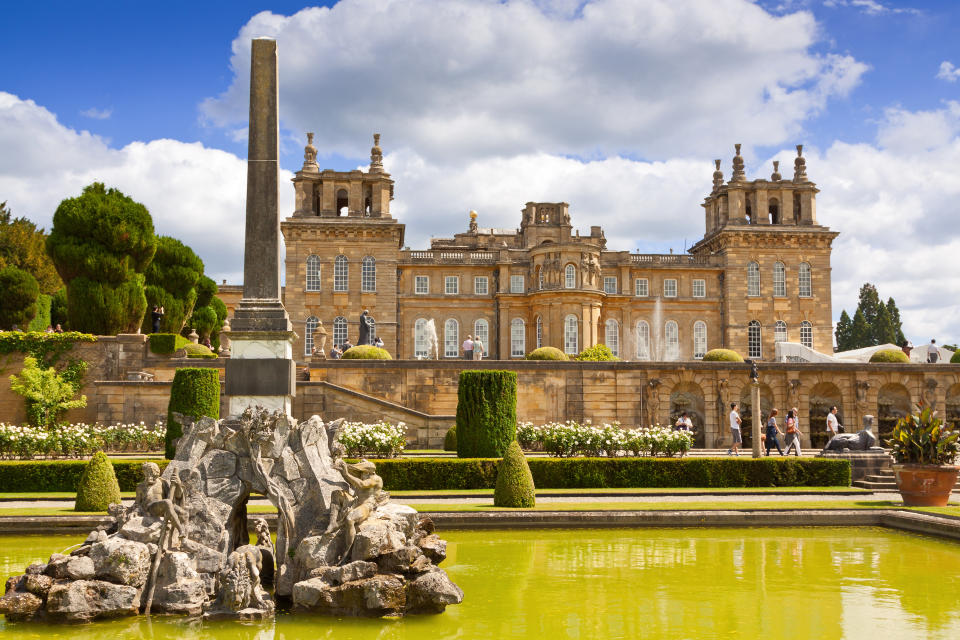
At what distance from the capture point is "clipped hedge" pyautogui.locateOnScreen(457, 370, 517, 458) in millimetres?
21062

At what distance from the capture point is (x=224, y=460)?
32.3ft

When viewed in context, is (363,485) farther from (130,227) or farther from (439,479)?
(130,227)

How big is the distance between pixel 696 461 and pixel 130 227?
22.5m

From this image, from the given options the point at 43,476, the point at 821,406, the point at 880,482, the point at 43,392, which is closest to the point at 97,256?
the point at 43,392

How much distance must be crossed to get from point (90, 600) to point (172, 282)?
3232 centimetres

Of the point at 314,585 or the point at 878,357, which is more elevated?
the point at 878,357

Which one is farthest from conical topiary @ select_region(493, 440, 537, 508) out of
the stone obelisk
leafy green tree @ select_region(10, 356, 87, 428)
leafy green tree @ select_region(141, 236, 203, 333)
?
leafy green tree @ select_region(141, 236, 203, 333)

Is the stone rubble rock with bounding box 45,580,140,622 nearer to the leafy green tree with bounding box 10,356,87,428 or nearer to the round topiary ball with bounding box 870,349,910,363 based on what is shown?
the leafy green tree with bounding box 10,356,87,428

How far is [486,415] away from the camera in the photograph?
2109cm

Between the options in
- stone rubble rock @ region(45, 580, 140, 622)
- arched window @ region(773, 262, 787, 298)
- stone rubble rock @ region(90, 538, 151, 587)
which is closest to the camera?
stone rubble rock @ region(45, 580, 140, 622)

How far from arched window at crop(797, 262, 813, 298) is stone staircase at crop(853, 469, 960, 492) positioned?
33359 mm

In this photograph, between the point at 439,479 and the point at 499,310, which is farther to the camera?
the point at 499,310

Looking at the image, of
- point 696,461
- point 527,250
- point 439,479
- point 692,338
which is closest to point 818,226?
point 692,338

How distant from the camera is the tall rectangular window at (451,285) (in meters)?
50.4
